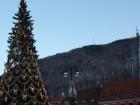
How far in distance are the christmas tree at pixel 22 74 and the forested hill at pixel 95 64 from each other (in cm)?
10039

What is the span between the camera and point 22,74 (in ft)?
55.8

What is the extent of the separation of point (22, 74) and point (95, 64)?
129 metres

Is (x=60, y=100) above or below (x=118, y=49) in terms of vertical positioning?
below

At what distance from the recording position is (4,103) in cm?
1680

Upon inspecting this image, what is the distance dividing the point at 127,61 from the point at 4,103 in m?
121

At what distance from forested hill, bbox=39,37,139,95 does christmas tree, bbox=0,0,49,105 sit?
10039cm

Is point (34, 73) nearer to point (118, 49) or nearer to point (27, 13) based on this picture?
point (27, 13)

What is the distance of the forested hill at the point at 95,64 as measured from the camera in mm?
131125

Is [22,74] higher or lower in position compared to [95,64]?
lower

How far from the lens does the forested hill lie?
13112 centimetres

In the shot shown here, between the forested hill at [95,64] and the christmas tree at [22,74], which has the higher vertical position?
the forested hill at [95,64]

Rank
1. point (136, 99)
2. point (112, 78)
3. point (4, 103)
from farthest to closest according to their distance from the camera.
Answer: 1. point (112, 78)
2. point (136, 99)
3. point (4, 103)

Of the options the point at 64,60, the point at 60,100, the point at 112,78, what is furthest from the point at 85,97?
the point at 64,60

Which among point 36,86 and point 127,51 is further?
point 127,51
